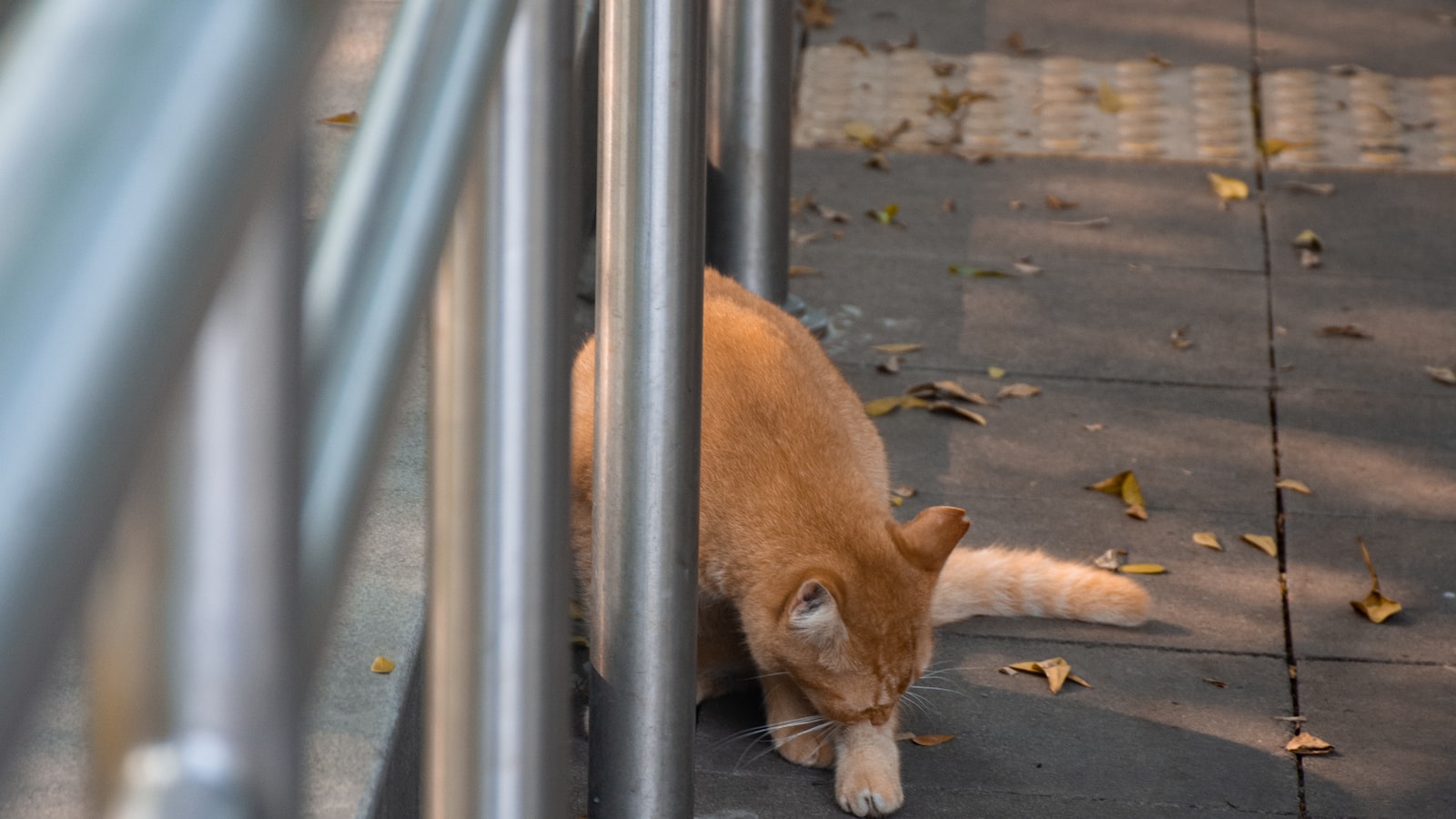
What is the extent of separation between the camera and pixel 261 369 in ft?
1.40

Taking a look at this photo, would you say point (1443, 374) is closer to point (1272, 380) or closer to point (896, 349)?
point (1272, 380)

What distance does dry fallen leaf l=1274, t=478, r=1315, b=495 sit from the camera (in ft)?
13.9

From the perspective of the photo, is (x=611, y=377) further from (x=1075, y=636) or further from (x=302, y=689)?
(x=302, y=689)

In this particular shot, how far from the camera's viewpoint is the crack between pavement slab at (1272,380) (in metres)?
3.39

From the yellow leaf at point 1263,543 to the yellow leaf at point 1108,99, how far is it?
10.3 feet

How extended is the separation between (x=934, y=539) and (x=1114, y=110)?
4.03 metres

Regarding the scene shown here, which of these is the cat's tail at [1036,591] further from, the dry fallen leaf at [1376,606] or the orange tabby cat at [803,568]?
the dry fallen leaf at [1376,606]

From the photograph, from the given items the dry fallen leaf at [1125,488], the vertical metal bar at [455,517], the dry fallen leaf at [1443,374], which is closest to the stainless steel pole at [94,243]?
the vertical metal bar at [455,517]

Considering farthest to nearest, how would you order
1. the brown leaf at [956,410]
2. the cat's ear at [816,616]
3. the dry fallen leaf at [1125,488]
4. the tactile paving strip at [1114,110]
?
the tactile paving strip at [1114,110], the brown leaf at [956,410], the dry fallen leaf at [1125,488], the cat's ear at [816,616]

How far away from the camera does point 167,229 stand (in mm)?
346

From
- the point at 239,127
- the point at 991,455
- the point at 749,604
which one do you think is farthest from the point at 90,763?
the point at 991,455

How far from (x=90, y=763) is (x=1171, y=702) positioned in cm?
325

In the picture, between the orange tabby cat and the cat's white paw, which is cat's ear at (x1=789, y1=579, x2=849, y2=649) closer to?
the orange tabby cat

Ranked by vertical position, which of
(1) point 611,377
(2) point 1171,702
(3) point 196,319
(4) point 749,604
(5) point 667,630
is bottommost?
(2) point 1171,702
